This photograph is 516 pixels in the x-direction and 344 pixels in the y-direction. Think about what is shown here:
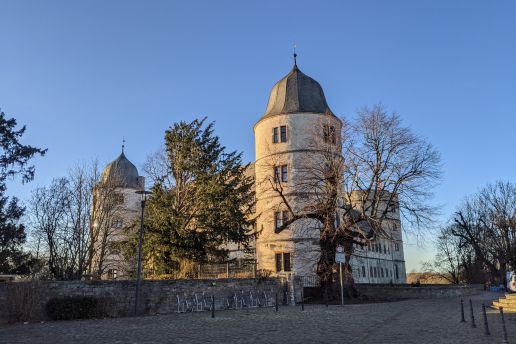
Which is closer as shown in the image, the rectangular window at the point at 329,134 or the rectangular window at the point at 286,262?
the rectangular window at the point at 329,134

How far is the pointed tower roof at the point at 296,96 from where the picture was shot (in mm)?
38469

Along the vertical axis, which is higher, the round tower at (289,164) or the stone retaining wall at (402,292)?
the round tower at (289,164)

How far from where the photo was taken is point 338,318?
59.3 feet

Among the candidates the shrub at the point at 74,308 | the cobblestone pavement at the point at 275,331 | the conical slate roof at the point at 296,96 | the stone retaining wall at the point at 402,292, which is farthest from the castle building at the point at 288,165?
the cobblestone pavement at the point at 275,331

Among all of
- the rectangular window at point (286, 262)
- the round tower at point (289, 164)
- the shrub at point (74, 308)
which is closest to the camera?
the shrub at point (74, 308)

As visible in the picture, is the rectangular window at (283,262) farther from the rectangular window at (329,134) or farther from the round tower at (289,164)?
the rectangular window at (329,134)

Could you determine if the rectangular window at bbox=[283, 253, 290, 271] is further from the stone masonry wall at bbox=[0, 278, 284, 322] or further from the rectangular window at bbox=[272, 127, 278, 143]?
the stone masonry wall at bbox=[0, 278, 284, 322]

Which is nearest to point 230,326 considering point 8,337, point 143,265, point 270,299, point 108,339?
point 108,339

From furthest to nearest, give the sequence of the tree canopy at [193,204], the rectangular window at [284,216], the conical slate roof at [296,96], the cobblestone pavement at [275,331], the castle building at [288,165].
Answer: the conical slate roof at [296,96] → the rectangular window at [284,216] → the castle building at [288,165] → the tree canopy at [193,204] → the cobblestone pavement at [275,331]

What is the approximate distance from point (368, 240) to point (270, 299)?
6730mm

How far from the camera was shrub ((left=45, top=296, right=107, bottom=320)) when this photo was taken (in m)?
18.9

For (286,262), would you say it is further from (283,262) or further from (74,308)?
(74,308)

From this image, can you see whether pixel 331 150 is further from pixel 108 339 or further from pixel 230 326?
pixel 108 339

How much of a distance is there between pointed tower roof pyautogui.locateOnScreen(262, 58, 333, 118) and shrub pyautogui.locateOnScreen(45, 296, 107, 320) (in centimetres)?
2299
